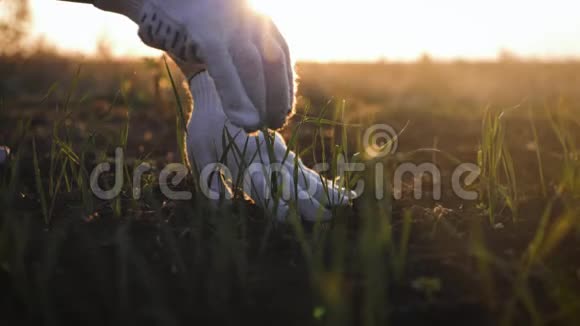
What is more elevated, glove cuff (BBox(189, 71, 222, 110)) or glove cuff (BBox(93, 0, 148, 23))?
glove cuff (BBox(93, 0, 148, 23))

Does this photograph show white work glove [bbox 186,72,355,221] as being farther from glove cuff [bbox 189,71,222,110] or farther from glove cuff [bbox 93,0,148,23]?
glove cuff [bbox 93,0,148,23]

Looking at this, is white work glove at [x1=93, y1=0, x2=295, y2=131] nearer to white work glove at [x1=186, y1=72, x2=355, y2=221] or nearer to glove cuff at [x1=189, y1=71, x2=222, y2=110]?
white work glove at [x1=186, y1=72, x2=355, y2=221]

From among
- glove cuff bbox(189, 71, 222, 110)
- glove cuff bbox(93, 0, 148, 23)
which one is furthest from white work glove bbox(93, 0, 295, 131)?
glove cuff bbox(189, 71, 222, 110)

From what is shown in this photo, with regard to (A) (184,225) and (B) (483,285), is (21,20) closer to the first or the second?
(A) (184,225)

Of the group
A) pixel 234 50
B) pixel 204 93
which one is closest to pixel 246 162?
pixel 204 93

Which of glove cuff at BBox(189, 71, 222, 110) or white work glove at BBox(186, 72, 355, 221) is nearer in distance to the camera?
white work glove at BBox(186, 72, 355, 221)

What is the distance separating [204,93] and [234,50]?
0.43 m

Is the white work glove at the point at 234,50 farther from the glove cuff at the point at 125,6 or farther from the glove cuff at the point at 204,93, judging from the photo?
the glove cuff at the point at 204,93

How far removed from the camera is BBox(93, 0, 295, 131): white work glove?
1185mm

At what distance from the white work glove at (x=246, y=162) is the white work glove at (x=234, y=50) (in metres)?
0.19

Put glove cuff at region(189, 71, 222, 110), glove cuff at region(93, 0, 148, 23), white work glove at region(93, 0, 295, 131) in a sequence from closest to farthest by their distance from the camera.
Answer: white work glove at region(93, 0, 295, 131), glove cuff at region(93, 0, 148, 23), glove cuff at region(189, 71, 222, 110)

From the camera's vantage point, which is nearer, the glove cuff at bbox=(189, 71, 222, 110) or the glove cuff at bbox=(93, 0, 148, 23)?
the glove cuff at bbox=(93, 0, 148, 23)

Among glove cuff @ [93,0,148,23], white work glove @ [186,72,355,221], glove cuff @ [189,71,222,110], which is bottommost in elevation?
white work glove @ [186,72,355,221]

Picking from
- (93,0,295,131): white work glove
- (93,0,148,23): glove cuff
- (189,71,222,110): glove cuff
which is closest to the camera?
(93,0,295,131): white work glove
